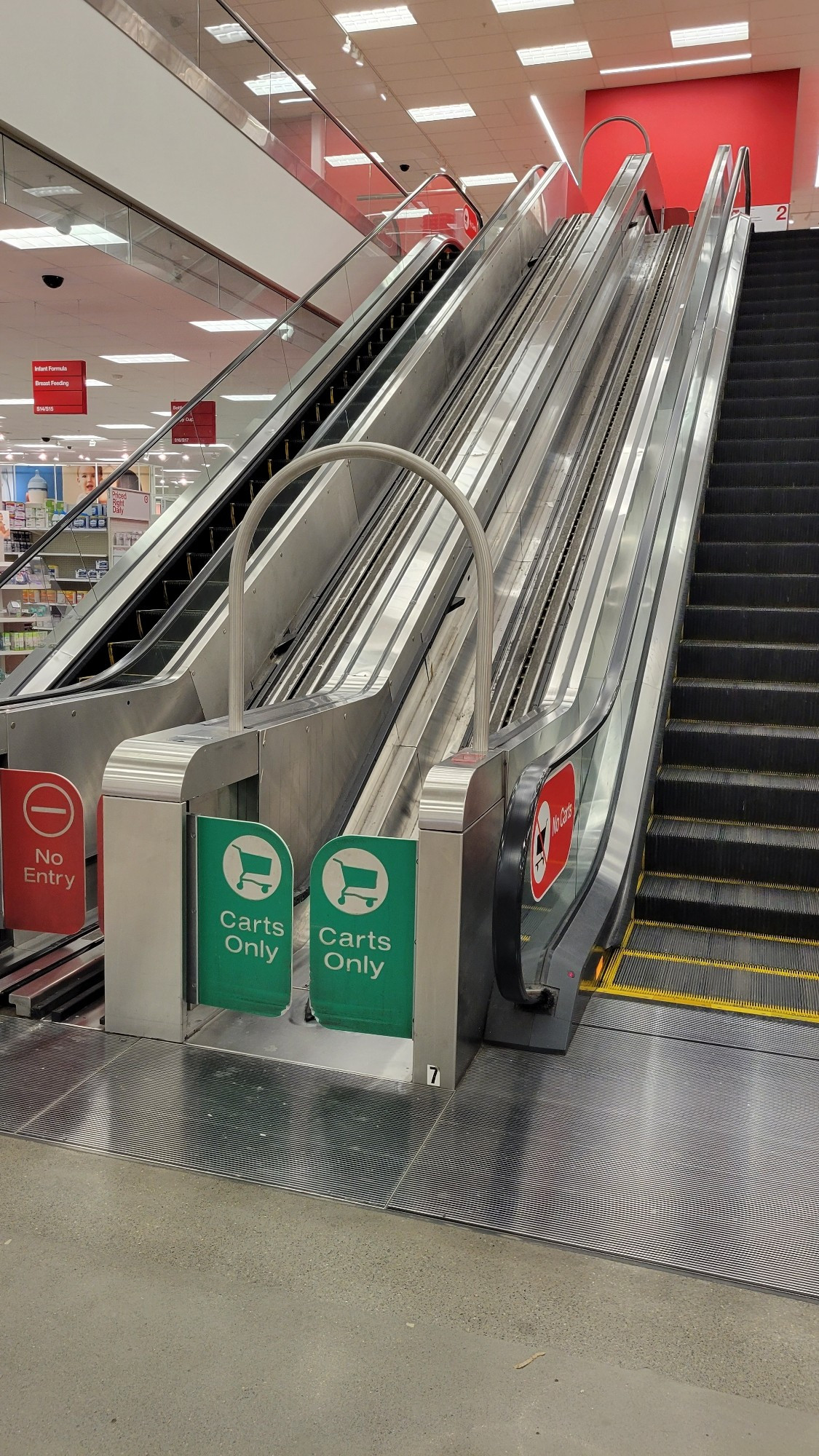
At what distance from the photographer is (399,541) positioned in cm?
720

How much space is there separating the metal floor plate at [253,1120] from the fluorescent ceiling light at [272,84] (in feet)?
33.0

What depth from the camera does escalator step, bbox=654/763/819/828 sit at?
17.3 ft

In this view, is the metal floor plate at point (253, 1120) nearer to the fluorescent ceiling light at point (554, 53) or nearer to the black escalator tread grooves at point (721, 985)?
the black escalator tread grooves at point (721, 985)

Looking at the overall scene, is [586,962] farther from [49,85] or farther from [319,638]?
[49,85]

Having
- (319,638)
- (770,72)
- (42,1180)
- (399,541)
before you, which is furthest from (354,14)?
(42,1180)

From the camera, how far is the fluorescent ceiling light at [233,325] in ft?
39.7

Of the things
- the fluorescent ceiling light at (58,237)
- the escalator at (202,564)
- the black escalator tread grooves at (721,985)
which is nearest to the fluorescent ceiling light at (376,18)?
the escalator at (202,564)

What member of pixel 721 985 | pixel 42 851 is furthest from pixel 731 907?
pixel 42 851

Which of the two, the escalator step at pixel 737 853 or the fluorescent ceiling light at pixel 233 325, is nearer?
the escalator step at pixel 737 853

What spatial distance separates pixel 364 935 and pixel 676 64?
51.6ft

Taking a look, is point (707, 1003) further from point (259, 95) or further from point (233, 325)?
point (233, 325)

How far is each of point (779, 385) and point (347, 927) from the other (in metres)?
6.37

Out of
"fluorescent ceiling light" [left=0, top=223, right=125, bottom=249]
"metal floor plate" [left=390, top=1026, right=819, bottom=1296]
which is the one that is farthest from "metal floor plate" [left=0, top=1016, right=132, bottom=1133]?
"fluorescent ceiling light" [left=0, top=223, right=125, bottom=249]

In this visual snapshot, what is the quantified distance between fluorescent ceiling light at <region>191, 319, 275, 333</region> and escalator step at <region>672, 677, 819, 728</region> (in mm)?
7860
